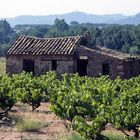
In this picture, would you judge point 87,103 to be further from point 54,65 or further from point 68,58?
point 54,65

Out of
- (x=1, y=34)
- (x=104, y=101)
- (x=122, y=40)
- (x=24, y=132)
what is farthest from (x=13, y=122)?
(x=1, y=34)

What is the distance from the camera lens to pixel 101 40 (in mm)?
73500

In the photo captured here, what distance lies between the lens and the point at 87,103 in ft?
45.5

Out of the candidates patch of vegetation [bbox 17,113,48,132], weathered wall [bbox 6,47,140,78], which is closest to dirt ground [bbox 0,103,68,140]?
patch of vegetation [bbox 17,113,48,132]

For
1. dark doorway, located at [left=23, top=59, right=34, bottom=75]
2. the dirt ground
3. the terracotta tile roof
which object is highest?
the terracotta tile roof

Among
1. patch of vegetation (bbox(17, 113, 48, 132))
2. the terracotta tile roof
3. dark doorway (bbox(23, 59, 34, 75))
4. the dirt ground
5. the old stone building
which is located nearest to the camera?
the dirt ground

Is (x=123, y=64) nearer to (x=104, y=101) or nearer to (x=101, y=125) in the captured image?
(x=104, y=101)

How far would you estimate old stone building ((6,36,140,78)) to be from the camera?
25.1 metres

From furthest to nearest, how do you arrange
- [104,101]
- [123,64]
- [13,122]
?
[123,64] → [13,122] → [104,101]

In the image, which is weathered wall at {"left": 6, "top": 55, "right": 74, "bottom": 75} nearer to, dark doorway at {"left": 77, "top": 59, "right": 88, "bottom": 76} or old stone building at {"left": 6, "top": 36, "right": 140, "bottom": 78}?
old stone building at {"left": 6, "top": 36, "right": 140, "bottom": 78}

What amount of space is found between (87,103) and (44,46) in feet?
45.4

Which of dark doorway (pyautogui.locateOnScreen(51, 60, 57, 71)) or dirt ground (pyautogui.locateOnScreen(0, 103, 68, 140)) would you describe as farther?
dark doorway (pyautogui.locateOnScreen(51, 60, 57, 71))

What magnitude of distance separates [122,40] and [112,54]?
44.2m

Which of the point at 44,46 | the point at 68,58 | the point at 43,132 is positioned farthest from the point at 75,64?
the point at 43,132
